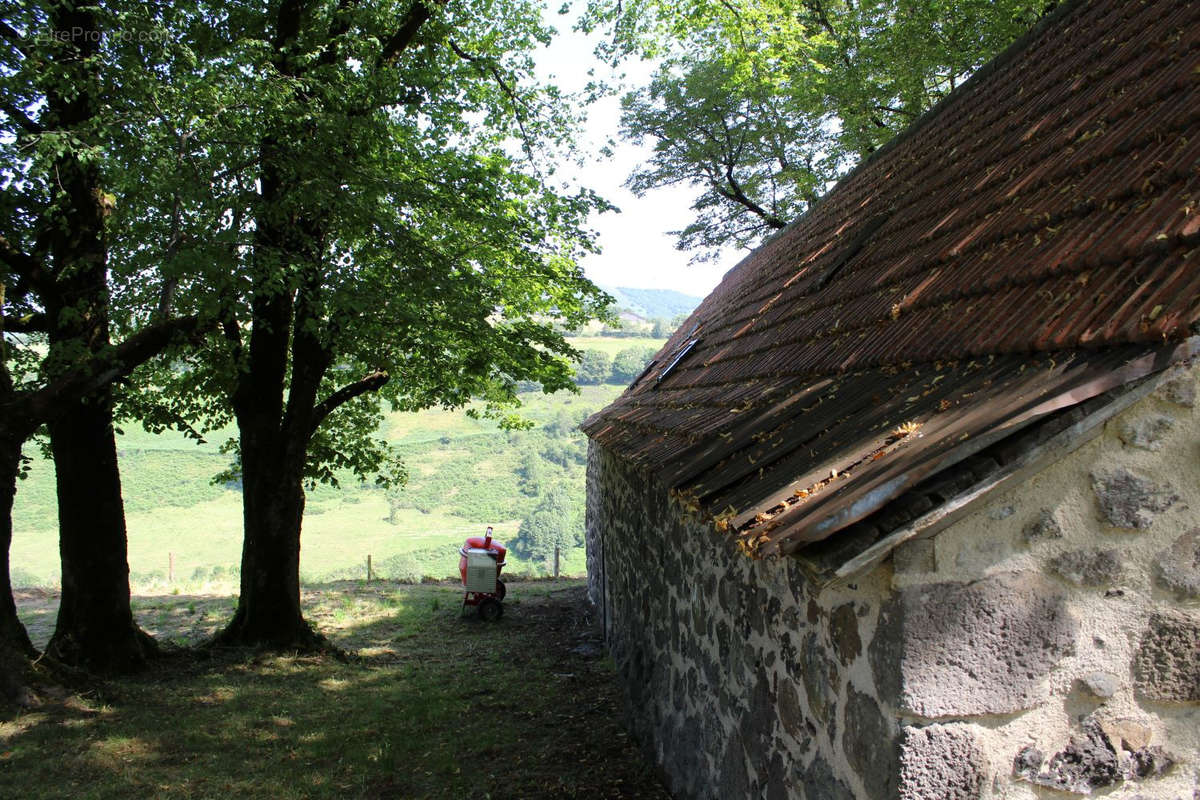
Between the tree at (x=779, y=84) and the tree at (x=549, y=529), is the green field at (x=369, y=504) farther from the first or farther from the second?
the tree at (x=779, y=84)

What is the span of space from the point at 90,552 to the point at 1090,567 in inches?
331

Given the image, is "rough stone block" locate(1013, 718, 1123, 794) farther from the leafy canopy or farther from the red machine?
the red machine

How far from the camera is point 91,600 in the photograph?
7.71 metres

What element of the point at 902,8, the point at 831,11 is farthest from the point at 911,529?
the point at 831,11

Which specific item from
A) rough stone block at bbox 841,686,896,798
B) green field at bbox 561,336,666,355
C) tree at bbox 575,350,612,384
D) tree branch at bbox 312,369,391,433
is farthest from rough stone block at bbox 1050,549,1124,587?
green field at bbox 561,336,666,355

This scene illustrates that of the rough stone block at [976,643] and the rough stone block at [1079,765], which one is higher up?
the rough stone block at [976,643]

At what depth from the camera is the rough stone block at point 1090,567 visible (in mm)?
2203

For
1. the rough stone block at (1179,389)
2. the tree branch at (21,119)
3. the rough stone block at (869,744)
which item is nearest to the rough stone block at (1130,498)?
the rough stone block at (1179,389)

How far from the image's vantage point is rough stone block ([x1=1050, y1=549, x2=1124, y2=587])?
2.20 m

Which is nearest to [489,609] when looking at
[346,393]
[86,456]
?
[346,393]

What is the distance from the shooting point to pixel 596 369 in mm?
76312

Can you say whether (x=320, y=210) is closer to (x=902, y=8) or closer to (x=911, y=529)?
(x=911, y=529)

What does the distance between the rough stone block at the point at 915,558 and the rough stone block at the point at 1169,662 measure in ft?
2.06

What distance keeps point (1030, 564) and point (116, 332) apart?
8223mm
